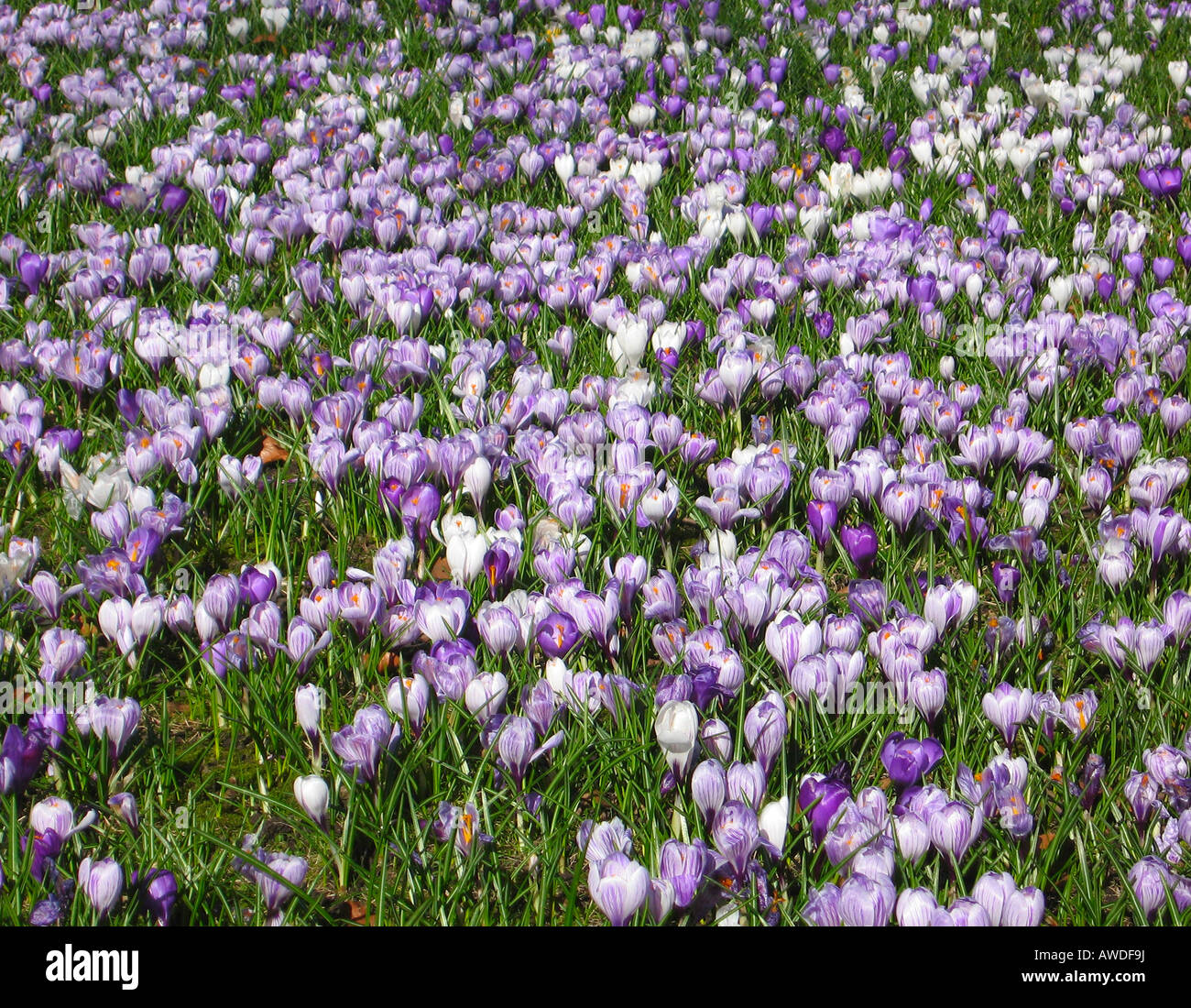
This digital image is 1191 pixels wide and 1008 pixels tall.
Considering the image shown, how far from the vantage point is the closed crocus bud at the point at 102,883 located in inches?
67.4

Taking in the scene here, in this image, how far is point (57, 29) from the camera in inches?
224

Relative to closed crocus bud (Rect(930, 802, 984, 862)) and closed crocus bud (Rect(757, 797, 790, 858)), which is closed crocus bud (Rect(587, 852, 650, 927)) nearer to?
closed crocus bud (Rect(757, 797, 790, 858))

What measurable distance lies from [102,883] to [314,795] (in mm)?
344

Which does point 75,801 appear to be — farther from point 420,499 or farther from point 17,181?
point 17,181

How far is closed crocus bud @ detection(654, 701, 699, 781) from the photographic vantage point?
1.94 metres

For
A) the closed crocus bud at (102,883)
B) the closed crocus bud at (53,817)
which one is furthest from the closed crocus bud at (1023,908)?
the closed crocus bud at (53,817)

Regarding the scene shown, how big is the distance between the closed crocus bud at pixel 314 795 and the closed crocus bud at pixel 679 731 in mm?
579

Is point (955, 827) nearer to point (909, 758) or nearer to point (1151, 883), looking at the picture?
point (909, 758)

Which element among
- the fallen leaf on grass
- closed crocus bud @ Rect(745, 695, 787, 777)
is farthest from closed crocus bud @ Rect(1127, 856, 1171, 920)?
the fallen leaf on grass

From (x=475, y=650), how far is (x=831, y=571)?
0.91 meters

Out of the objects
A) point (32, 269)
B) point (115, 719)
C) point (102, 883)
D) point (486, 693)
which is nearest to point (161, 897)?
point (102, 883)

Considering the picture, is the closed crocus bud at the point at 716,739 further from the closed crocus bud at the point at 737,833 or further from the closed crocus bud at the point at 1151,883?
the closed crocus bud at the point at 1151,883

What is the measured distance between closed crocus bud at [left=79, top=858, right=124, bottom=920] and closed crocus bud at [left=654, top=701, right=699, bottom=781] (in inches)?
35.2

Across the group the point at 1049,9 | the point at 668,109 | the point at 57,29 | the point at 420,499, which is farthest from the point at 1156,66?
the point at 57,29
